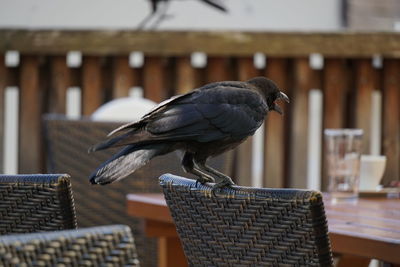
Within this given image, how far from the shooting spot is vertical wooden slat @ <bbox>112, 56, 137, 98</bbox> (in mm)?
4855

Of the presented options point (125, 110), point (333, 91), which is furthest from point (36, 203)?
point (333, 91)

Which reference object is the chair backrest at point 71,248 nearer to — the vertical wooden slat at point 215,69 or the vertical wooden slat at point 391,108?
the vertical wooden slat at point 215,69

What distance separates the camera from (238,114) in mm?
2020

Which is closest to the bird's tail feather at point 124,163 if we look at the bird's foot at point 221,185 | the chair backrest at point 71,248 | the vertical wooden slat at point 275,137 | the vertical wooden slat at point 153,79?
the bird's foot at point 221,185

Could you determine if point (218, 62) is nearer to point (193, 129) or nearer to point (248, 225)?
point (193, 129)

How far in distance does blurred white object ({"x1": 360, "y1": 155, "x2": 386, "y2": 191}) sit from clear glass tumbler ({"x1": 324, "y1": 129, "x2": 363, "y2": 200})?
0.53 feet

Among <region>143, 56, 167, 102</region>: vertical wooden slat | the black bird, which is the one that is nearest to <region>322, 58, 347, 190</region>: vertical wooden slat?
<region>143, 56, 167, 102</region>: vertical wooden slat

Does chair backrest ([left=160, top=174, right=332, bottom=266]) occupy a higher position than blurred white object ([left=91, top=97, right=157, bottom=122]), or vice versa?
blurred white object ([left=91, top=97, right=157, bottom=122])

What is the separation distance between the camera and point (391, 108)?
510 centimetres

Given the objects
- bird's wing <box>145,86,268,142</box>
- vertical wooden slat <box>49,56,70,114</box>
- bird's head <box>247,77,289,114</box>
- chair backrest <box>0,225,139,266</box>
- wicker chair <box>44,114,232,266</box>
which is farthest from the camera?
vertical wooden slat <box>49,56,70,114</box>

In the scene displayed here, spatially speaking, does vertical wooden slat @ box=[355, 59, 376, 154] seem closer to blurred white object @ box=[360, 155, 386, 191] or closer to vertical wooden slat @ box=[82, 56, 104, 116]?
vertical wooden slat @ box=[82, 56, 104, 116]

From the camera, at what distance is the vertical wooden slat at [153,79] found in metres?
4.90

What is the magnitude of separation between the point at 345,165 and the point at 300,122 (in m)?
2.19

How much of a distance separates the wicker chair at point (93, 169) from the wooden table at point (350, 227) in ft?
1.34
